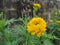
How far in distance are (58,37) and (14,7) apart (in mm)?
1490

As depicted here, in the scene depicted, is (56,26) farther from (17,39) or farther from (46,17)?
(46,17)

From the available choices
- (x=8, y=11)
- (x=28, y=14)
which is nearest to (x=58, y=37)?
(x=28, y=14)

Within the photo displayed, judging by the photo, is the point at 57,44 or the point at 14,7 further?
the point at 14,7

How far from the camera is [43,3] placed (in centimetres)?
417

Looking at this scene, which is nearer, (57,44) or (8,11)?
(57,44)

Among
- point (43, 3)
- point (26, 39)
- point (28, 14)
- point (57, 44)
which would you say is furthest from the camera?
point (43, 3)

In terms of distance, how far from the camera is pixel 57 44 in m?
2.41

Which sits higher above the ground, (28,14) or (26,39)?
(26,39)

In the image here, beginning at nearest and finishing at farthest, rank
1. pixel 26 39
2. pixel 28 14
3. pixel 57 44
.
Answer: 1. pixel 26 39
2. pixel 57 44
3. pixel 28 14

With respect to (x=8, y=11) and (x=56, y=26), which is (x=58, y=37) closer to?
(x=56, y=26)

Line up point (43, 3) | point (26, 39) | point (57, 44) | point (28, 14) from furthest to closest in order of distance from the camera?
point (43, 3)
point (28, 14)
point (57, 44)
point (26, 39)

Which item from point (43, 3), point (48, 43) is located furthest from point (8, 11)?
point (48, 43)

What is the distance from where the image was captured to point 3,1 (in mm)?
3922

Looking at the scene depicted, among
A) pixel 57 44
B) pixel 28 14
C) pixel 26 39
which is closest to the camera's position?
pixel 26 39
